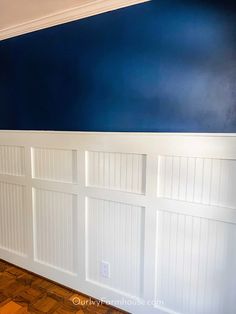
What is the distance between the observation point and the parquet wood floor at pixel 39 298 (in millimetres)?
1804

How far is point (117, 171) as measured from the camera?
1736 millimetres

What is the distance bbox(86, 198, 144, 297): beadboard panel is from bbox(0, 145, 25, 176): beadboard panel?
0.81 meters

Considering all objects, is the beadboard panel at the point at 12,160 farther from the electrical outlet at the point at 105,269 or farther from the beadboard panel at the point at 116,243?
the electrical outlet at the point at 105,269

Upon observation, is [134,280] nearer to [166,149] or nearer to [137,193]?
[137,193]

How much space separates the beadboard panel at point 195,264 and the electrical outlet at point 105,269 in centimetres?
40

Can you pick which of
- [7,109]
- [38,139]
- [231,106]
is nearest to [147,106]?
[231,106]

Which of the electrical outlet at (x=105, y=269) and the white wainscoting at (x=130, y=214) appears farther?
the electrical outlet at (x=105, y=269)

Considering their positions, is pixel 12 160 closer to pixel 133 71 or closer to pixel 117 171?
pixel 117 171

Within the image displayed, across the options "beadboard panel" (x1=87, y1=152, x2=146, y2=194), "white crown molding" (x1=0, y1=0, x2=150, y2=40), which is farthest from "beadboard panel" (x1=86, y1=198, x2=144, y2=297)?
"white crown molding" (x1=0, y1=0, x2=150, y2=40)

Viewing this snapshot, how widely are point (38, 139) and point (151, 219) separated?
1.17 m

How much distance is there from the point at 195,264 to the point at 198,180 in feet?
1.78

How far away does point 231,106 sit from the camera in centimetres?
137

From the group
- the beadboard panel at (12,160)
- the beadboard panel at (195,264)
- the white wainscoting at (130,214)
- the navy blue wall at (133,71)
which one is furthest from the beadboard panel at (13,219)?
the beadboard panel at (195,264)

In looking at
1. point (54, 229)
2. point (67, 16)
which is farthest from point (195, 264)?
point (67, 16)
